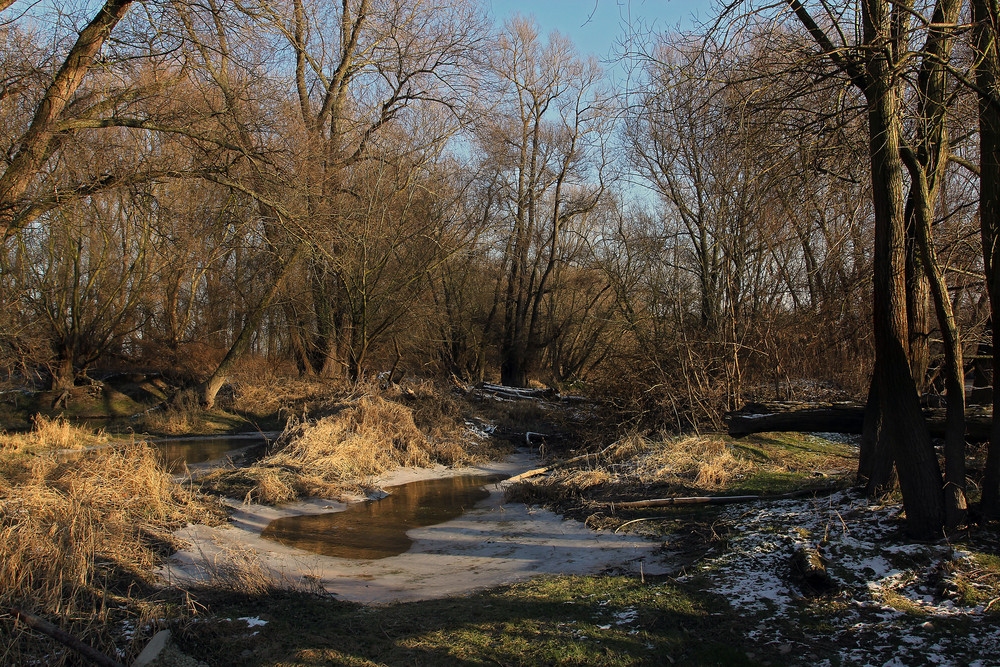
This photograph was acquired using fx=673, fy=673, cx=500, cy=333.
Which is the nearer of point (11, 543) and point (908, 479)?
point (11, 543)

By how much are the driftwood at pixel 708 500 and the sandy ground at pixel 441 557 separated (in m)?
0.71

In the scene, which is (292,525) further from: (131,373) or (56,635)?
(131,373)

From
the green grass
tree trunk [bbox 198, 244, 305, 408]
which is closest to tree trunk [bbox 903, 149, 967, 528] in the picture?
the green grass

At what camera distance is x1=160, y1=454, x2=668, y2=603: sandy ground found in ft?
19.0

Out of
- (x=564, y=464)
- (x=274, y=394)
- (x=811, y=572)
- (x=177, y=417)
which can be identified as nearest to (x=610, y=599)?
(x=811, y=572)

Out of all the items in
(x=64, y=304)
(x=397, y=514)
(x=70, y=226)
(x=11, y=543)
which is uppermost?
(x=70, y=226)

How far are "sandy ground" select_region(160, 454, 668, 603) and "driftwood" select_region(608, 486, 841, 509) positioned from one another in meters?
0.71

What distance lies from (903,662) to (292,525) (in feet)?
21.6

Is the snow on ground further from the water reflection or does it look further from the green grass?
the water reflection

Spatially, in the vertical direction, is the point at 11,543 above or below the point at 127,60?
below

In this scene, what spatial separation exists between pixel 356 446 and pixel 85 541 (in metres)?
6.44

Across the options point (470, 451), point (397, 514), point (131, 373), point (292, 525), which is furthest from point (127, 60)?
point (131, 373)

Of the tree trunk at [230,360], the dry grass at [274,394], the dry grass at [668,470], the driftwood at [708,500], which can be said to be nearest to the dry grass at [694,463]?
the dry grass at [668,470]

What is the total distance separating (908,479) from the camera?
17.4ft
